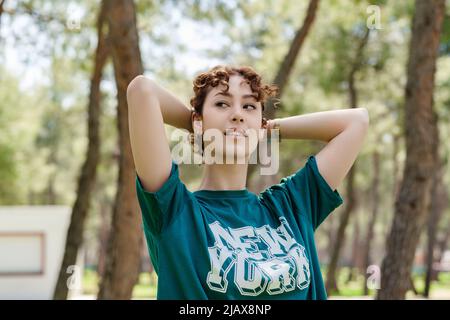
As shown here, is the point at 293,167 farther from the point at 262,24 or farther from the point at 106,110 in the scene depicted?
the point at 106,110

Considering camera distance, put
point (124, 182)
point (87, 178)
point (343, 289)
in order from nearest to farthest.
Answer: point (124, 182) → point (87, 178) → point (343, 289)

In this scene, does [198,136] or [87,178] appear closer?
[198,136]

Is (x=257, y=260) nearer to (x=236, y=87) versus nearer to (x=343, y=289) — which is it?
(x=236, y=87)

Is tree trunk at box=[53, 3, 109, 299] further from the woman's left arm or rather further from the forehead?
the forehead

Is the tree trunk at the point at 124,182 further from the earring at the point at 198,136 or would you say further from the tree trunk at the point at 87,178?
the tree trunk at the point at 87,178

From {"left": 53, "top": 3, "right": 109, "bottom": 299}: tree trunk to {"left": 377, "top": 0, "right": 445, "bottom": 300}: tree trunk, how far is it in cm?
485

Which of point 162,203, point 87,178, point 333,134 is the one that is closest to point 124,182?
point 333,134

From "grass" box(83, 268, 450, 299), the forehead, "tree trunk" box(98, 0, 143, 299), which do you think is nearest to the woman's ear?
the forehead

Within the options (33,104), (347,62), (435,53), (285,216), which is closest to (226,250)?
(285,216)

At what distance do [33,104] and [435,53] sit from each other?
24.3 metres

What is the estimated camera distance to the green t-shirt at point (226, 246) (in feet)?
6.88

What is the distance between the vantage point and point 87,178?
1079 centimetres

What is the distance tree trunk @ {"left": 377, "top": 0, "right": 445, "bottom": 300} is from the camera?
22.1 feet

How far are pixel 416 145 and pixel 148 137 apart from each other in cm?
495
